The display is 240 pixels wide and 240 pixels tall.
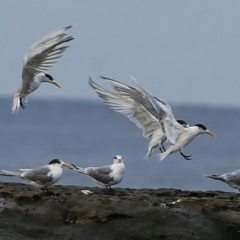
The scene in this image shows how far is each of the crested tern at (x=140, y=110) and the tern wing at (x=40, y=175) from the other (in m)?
2.35

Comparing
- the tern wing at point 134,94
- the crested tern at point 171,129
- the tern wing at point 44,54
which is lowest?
the crested tern at point 171,129

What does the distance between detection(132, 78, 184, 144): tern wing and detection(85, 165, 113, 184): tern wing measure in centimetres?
103

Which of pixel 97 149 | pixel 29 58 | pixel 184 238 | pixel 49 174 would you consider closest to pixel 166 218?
pixel 184 238

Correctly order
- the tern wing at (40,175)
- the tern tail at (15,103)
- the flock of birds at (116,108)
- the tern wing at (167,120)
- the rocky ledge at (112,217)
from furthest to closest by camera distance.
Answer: the tern tail at (15,103)
the tern wing at (167,120)
the flock of birds at (116,108)
the tern wing at (40,175)
the rocky ledge at (112,217)

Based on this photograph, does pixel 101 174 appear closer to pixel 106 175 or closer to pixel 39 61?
pixel 106 175

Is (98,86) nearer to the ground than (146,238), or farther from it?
farther from it

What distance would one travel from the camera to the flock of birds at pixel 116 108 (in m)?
11.6

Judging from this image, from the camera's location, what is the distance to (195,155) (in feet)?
153

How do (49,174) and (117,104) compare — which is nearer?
(49,174)

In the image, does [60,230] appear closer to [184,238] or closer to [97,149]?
[184,238]

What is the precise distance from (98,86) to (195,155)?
3273 centimetres

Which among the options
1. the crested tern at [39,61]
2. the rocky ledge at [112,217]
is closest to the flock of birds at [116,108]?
the crested tern at [39,61]

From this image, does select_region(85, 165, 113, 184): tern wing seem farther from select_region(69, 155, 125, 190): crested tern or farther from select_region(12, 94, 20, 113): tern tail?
select_region(12, 94, 20, 113): tern tail

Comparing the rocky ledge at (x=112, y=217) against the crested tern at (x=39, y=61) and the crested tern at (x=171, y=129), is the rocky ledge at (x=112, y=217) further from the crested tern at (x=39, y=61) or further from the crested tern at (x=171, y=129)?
the crested tern at (x=39, y=61)
